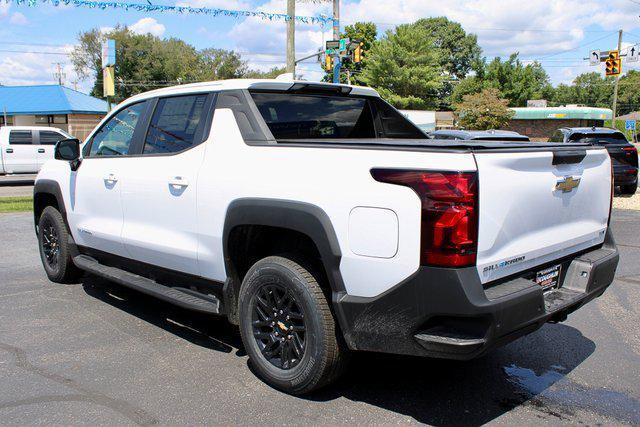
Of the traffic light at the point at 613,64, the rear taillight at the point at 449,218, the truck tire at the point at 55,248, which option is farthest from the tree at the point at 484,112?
the rear taillight at the point at 449,218

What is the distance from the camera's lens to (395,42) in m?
56.7

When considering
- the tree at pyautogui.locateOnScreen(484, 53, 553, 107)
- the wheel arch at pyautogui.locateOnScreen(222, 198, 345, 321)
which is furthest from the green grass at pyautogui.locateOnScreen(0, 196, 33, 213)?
the tree at pyautogui.locateOnScreen(484, 53, 553, 107)

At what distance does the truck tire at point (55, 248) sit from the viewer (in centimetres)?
578

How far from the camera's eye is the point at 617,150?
44.2 ft

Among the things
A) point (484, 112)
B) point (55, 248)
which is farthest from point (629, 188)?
point (484, 112)

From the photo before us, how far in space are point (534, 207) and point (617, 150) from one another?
472 inches

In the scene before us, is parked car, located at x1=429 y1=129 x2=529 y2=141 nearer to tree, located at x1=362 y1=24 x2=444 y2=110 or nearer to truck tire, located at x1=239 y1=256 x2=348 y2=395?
truck tire, located at x1=239 y1=256 x2=348 y2=395

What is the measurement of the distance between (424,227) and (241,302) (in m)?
1.49

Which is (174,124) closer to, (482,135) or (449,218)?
(449,218)

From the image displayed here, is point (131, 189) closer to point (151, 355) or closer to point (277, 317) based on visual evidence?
point (151, 355)

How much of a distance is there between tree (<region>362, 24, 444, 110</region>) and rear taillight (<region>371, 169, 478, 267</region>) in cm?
5340

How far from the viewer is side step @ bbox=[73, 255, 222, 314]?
3.97 metres

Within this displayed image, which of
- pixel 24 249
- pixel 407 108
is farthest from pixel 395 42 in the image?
pixel 24 249

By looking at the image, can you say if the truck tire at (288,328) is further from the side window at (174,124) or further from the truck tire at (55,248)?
the truck tire at (55,248)
